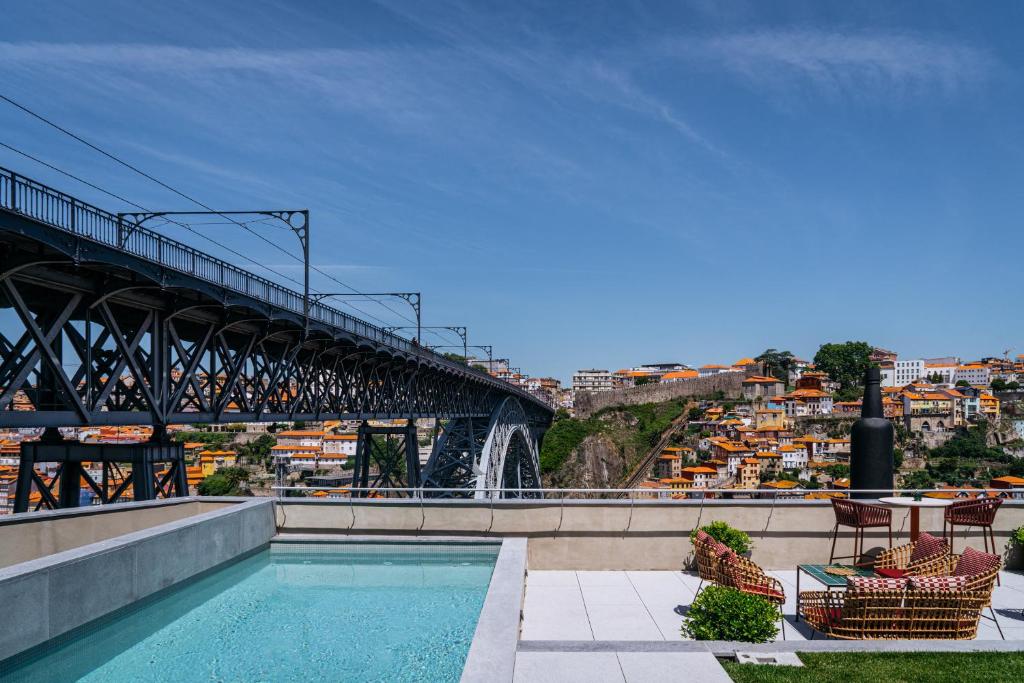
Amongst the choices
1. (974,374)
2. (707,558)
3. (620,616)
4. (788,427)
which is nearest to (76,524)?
(620,616)

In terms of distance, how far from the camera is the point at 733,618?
546 centimetres

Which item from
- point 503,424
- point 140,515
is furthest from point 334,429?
point 140,515

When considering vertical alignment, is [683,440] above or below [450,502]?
below

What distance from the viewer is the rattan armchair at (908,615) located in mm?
5379

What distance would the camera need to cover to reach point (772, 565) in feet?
29.5

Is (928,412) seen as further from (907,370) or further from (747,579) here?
(747,579)

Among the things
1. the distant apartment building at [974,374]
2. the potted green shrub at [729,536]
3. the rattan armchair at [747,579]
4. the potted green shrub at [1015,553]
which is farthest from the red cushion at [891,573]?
the distant apartment building at [974,374]

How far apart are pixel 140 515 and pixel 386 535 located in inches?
113

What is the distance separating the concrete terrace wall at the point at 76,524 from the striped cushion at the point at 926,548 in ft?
26.1

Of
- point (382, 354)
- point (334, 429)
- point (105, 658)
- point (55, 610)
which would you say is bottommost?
point (334, 429)

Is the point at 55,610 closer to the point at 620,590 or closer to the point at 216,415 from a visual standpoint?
the point at 620,590

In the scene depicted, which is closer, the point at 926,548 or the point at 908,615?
the point at 908,615

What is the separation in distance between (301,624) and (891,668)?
4756 millimetres

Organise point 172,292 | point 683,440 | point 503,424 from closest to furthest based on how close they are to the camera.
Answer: point 172,292 → point 503,424 → point 683,440
